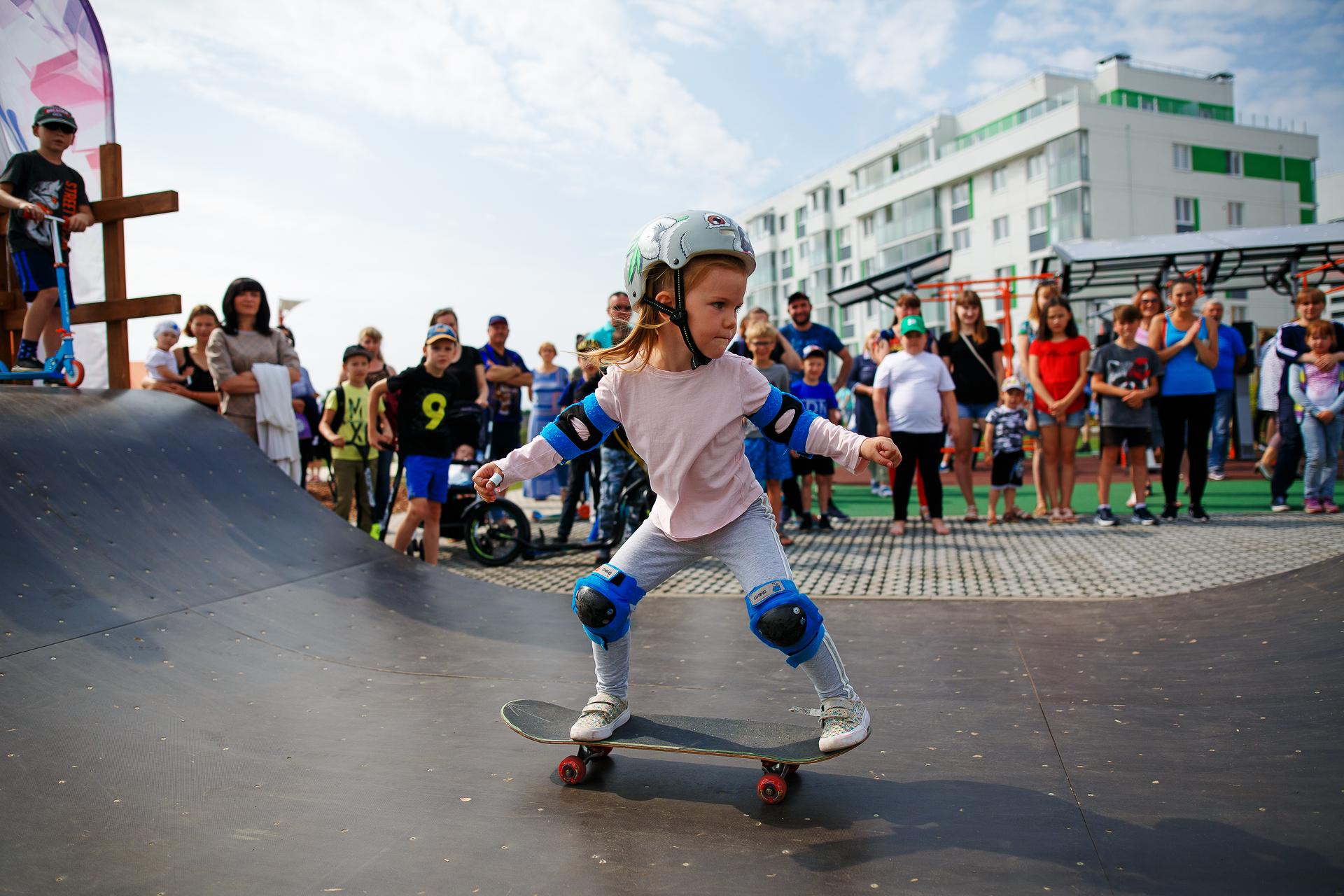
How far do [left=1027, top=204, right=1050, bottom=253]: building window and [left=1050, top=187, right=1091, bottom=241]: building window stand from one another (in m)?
0.76

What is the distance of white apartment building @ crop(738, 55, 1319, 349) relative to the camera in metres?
42.9

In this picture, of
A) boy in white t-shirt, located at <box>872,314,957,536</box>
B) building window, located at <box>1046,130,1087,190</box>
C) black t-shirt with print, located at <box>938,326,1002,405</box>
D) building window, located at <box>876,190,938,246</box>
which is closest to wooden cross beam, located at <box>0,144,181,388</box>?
boy in white t-shirt, located at <box>872,314,957,536</box>

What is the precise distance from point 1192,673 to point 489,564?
5.45 meters

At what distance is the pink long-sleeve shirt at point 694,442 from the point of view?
2854mm

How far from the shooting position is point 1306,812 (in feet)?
7.80

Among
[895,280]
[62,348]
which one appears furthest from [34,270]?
[895,280]

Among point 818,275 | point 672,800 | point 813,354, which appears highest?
point 818,275

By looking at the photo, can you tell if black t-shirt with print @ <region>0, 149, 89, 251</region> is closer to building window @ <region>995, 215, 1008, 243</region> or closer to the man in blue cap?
the man in blue cap

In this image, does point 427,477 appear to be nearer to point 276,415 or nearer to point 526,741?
point 276,415

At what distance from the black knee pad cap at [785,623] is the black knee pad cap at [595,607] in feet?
1.57

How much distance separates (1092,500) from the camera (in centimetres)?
1046

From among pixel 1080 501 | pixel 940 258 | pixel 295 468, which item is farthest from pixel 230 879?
pixel 940 258

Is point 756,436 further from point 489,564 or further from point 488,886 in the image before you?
point 488,886

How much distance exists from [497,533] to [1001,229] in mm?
46537
